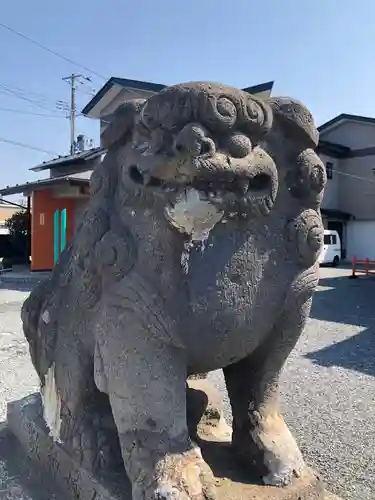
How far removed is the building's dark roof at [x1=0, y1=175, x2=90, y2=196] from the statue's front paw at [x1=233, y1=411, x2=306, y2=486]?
8601mm

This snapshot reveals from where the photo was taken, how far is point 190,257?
4.07 feet

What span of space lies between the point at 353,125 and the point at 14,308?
615 inches

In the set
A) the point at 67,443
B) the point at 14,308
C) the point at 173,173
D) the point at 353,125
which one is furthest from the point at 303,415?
the point at 353,125

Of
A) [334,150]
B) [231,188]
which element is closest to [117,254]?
[231,188]

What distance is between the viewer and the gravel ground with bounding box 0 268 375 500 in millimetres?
1967

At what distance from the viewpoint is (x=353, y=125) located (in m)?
18.4

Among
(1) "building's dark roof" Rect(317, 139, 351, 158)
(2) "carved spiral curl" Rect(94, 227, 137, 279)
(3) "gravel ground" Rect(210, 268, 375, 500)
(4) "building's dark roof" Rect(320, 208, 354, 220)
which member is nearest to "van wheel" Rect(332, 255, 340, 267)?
(4) "building's dark roof" Rect(320, 208, 354, 220)

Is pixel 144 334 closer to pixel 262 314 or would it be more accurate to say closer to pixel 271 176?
pixel 262 314

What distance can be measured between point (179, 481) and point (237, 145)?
856 mm

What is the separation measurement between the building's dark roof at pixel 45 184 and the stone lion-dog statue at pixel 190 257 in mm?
8490

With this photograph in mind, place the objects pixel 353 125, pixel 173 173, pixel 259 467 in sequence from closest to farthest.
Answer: pixel 173 173, pixel 259 467, pixel 353 125

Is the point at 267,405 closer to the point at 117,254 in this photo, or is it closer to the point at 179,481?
the point at 179,481

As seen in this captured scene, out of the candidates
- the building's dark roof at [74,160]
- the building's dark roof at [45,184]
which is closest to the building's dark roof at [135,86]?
the building's dark roof at [74,160]

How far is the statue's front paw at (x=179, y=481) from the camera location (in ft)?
3.90
